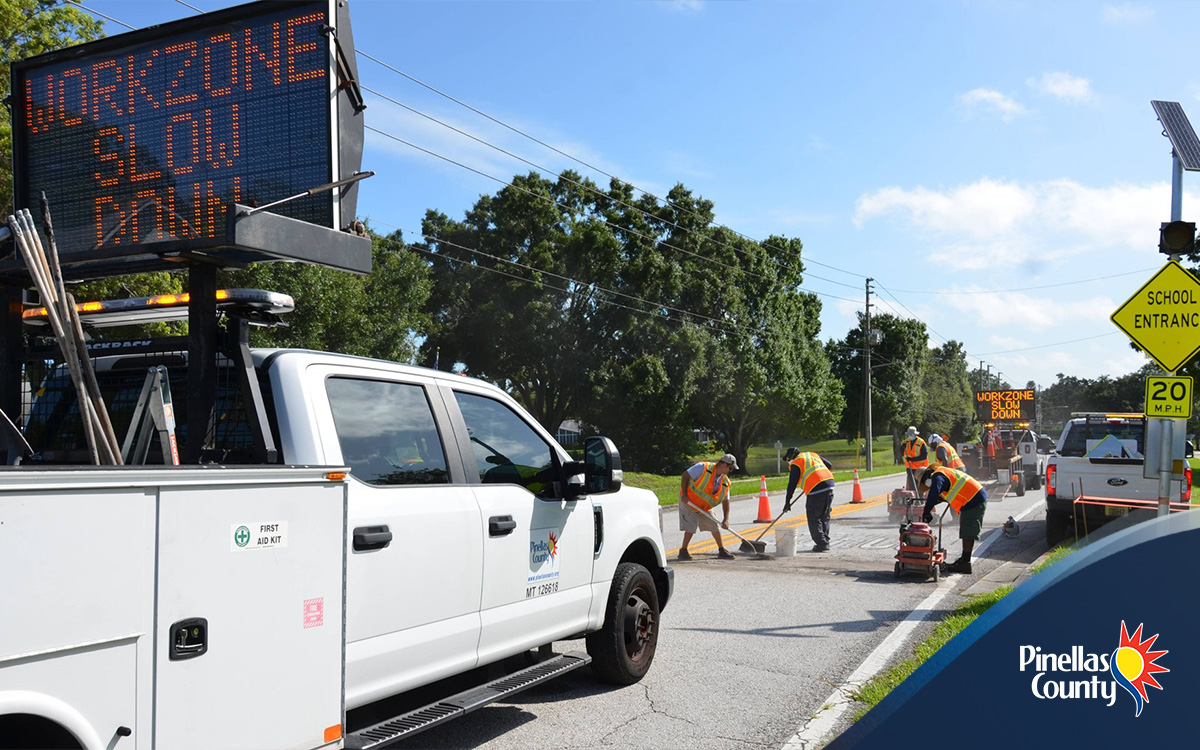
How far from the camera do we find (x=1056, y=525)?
1538cm

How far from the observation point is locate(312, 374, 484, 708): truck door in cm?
404

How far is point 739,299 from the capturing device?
47.3 m

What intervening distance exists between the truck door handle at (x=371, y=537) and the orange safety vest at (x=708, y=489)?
9.43 metres

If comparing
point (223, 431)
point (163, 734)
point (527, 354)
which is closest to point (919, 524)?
point (223, 431)

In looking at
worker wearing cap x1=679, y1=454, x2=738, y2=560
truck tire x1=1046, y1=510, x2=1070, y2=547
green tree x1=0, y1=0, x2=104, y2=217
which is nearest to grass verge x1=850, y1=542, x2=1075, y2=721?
worker wearing cap x1=679, y1=454, x2=738, y2=560

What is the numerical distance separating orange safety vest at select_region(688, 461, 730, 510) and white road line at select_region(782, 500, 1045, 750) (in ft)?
10.7

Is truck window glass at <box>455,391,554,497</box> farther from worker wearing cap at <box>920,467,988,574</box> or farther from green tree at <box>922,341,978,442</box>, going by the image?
green tree at <box>922,341,978,442</box>

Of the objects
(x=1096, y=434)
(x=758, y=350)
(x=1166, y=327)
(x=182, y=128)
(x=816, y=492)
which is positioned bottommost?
(x=816, y=492)

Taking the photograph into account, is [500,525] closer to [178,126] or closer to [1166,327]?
[178,126]

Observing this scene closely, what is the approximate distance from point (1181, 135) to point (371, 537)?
10.5 m

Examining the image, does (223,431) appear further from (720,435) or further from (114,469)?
(720,435)

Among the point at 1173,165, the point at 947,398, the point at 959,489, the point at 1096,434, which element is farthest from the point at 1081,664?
the point at 947,398

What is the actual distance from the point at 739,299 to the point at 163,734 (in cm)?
4529
